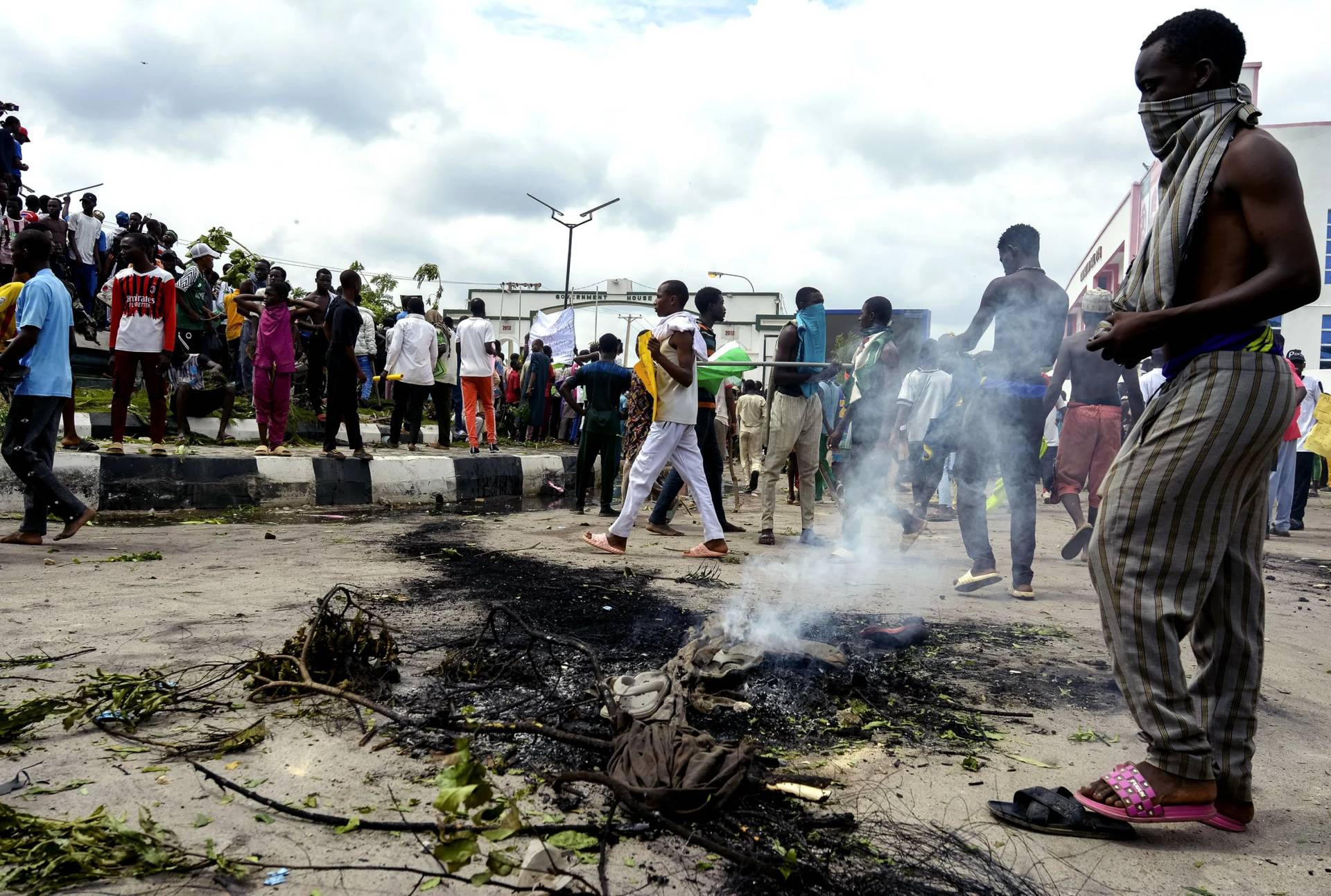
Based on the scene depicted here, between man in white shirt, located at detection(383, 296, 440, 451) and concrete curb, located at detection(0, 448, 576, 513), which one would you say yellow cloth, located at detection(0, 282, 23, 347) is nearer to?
concrete curb, located at detection(0, 448, 576, 513)

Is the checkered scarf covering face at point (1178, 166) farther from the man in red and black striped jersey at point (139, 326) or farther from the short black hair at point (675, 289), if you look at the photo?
the man in red and black striped jersey at point (139, 326)

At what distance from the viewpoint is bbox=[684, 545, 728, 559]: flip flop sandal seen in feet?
19.8

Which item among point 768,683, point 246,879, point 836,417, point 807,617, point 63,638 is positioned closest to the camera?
point 246,879

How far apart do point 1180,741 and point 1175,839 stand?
0.24 m

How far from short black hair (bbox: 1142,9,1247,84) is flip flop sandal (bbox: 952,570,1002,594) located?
3373 mm

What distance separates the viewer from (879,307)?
680cm

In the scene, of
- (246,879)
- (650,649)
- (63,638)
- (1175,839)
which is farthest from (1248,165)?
(63,638)

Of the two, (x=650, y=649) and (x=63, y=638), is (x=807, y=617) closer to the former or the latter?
(x=650, y=649)

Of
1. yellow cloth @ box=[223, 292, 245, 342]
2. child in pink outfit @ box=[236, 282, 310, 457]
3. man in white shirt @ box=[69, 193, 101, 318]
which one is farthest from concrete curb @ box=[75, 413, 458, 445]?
man in white shirt @ box=[69, 193, 101, 318]

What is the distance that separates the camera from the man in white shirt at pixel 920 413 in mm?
7526

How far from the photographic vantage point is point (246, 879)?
1697mm

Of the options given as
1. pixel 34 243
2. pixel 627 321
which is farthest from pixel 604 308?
pixel 34 243

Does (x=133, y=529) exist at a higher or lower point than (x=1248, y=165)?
lower

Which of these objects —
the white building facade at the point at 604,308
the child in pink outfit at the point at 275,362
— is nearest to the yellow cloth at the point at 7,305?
the child in pink outfit at the point at 275,362
